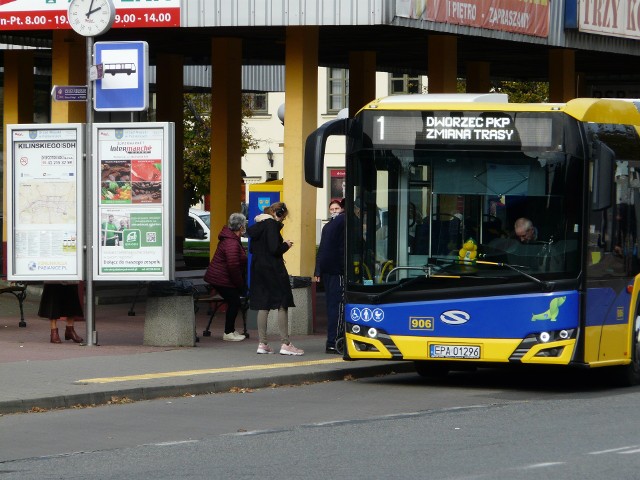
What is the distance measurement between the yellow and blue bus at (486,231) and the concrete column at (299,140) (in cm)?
601

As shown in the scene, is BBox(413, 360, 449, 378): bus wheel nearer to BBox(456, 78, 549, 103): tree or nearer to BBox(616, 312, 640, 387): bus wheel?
BBox(616, 312, 640, 387): bus wheel

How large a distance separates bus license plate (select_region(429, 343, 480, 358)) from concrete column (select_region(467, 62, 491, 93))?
59.9 feet

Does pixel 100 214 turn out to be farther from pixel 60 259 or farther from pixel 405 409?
pixel 405 409

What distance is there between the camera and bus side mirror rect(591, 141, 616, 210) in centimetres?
1439

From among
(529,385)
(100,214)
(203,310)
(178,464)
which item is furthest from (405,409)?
(203,310)

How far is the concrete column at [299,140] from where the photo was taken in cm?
2150

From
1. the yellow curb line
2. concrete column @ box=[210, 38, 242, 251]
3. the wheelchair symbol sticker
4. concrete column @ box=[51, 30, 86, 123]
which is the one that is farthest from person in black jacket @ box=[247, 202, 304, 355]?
concrete column @ box=[210, 38, 242, 251]

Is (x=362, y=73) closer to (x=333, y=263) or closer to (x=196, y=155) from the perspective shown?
(x=333, y=263)

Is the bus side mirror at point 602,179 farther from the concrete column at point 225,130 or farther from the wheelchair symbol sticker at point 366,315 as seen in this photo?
the concrete column at point 225,130

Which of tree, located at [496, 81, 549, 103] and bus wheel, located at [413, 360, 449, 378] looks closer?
bus wheel, located at [413, 360, 449, 378]

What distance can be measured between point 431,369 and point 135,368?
10.1 feet

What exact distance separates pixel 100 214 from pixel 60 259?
691 millimetres

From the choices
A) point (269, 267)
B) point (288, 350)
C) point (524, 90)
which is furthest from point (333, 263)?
point (524, 90)

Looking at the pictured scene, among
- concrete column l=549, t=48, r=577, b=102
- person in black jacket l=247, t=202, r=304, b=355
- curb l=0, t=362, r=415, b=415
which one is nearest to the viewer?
curb l=0, t=362, r=415, b=415
